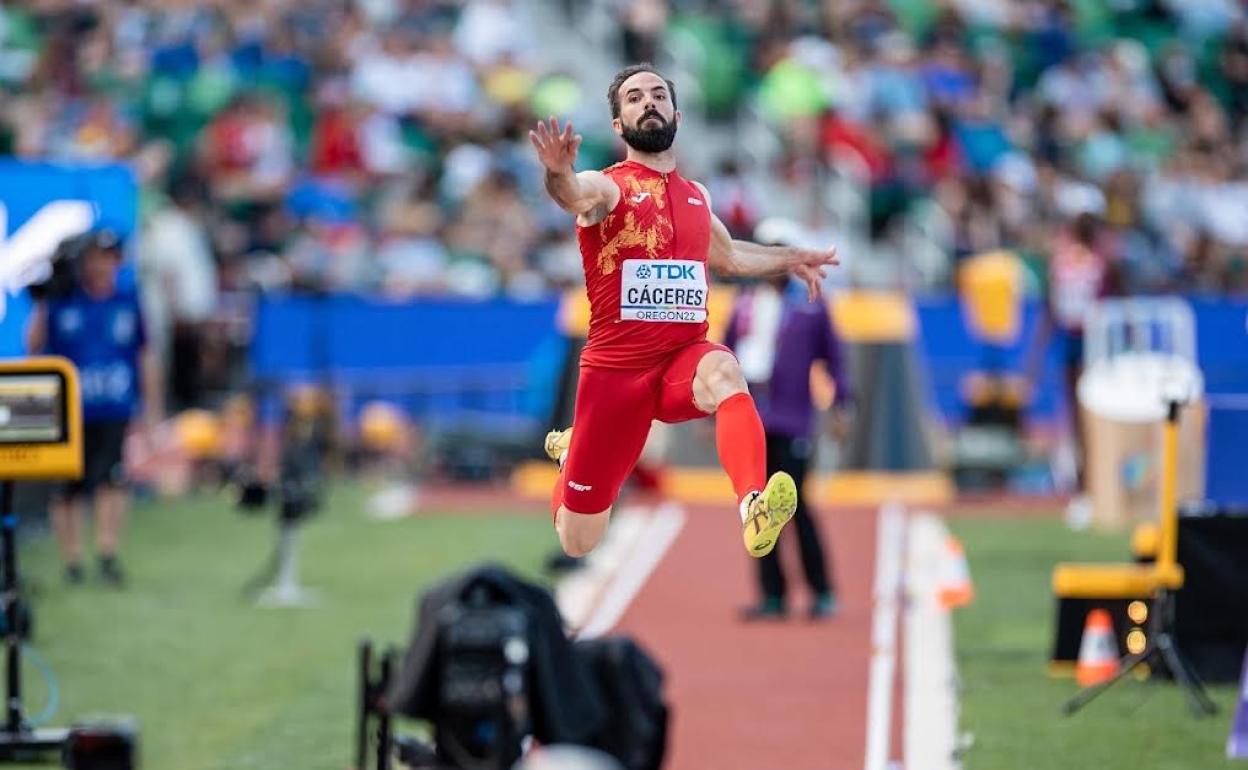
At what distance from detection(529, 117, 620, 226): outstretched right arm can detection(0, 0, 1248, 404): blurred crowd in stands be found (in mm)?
14276

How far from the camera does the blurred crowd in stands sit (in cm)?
2542

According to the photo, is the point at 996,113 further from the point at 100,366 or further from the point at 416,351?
the point at 100,366

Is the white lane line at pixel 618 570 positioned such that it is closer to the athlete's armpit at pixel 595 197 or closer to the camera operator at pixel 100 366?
the camera operator at pixel 100 366

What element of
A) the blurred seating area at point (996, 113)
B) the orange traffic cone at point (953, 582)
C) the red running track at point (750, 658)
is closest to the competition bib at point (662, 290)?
the red running track at point (750, 658)

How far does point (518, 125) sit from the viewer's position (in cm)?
2736

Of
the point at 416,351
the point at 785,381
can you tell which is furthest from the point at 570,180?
the point at 416,351

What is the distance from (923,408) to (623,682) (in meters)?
14.6

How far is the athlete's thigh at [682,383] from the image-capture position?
9844mm

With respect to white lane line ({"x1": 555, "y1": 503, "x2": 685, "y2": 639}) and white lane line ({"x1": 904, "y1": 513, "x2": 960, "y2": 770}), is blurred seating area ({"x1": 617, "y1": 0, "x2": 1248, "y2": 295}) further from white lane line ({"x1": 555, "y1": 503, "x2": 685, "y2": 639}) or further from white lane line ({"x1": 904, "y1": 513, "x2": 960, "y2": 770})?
white lane line ({"x1": 904, "y1": 513, "x2": 960, "y2": 770})

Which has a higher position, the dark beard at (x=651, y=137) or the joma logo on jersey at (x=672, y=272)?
the dark beard at (x=651, y=137)

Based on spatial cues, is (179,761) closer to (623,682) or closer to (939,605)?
(623,682)

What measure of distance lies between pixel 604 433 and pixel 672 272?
0.78m

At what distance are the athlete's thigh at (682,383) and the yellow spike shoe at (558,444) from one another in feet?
2.01

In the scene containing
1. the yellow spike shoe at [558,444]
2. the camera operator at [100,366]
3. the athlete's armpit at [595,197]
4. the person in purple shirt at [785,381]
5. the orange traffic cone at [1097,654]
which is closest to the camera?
the athlete's armpit at [595,197]
